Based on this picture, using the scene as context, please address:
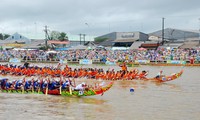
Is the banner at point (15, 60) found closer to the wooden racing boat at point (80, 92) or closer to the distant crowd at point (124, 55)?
the distant crowd at point (124, 55)

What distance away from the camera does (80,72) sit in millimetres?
25047

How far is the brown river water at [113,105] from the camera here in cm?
1343

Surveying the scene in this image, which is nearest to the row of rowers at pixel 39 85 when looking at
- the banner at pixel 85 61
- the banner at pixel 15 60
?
the banner at pixel 85 61

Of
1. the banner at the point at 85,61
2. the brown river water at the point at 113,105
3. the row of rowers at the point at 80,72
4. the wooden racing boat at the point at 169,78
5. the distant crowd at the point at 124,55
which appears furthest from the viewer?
the banner at the point at 85,61

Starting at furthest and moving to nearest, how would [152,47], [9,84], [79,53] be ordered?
[152,47], [79,53], [9,84]

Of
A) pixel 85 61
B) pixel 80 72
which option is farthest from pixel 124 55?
pixel 80 72

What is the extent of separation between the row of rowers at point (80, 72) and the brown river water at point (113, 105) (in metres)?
3.14

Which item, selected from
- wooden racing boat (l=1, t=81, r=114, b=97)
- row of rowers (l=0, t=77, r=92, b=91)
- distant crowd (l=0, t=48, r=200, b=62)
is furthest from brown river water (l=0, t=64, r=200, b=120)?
distant crowd (l=0, t=48, r=200, b=62)

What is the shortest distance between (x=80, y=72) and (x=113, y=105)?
10.0 m

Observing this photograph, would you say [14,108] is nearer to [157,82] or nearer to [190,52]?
[157,82]

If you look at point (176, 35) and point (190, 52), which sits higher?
point (176, 35)

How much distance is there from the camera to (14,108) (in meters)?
15.3

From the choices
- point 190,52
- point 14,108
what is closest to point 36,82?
point 14,108

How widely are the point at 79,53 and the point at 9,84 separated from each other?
28357 mm
